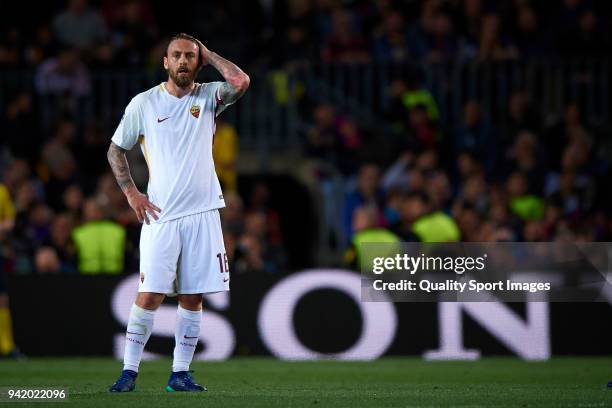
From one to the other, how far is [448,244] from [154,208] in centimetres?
419

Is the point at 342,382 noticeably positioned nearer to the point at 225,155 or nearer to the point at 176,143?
the point at 176,143

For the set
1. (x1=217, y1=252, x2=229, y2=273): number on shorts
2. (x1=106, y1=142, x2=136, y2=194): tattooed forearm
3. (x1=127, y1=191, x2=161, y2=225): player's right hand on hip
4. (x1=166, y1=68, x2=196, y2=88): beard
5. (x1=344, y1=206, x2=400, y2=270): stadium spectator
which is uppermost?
(x1=166, y1=68, x2=196, y2=88): beard

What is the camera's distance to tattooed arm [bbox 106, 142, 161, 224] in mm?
9750

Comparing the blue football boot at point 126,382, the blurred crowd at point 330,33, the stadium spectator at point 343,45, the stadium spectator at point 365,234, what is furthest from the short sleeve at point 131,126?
the stadium spectator at point 343,45

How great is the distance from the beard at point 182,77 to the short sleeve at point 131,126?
299mm

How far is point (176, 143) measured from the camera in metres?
9.80

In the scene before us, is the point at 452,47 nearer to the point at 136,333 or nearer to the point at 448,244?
the point at 448,244

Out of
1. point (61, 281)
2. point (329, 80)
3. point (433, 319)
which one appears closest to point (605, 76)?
point (329, 80)

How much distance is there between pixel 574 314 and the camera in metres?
15.3

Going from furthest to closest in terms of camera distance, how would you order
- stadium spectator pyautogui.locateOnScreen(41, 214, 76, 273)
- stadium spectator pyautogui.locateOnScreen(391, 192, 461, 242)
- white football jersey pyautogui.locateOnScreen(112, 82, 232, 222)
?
stadium spectator pyautogui.locateOnScreen(41, 214, 76, 273) → stadium spectator pyautogui.locateOnScreen(391, 192, 461, 242) → white football jersey pyautogui.locateOnScreen(112, 82, 232, 222)

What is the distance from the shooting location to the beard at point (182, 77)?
9742 mm

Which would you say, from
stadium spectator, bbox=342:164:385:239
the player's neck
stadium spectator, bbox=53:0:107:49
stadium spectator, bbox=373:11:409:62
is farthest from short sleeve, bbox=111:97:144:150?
stadium spectator, bbox=53:0:107:49

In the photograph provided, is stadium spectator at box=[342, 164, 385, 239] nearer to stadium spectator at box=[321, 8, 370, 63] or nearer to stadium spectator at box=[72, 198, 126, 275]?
stadium spectator at box=[321, 8, 370, 63]

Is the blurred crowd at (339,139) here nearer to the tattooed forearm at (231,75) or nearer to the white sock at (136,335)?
the white sock at (136,335)
